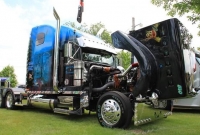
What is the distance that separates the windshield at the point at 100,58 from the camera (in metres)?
7.22

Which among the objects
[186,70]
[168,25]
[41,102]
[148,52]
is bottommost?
[41,102]

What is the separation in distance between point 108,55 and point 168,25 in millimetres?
3258

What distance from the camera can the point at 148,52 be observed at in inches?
211

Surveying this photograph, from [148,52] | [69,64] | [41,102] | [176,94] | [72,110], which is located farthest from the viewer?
[41,102]

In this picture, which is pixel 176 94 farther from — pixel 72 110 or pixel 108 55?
pixel 108 55

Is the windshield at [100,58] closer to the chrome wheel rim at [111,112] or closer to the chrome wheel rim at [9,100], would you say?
the chrome wheel rim at [111,112]

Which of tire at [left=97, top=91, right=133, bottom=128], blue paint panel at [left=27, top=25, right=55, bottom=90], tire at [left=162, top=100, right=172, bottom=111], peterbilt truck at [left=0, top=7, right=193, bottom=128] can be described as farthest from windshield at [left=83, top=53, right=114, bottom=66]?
tire at [left=162, top=100, right=172, bottom=111]

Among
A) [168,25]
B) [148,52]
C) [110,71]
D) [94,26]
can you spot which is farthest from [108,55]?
[94,26]

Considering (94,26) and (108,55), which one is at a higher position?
(94,26)

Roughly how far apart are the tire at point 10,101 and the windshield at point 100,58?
13.5 ft

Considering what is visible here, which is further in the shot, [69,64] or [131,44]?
[69,64]

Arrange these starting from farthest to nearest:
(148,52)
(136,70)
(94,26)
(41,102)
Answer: (94,26) < (41,102) < (136,70) < (148,52)

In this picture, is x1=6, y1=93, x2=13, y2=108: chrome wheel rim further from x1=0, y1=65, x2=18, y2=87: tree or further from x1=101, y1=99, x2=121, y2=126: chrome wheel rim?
x1=0, y1=65, x2=18, y2=87: tree

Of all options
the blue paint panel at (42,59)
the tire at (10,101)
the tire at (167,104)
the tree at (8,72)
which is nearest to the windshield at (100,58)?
the blue paint panel at (42,59)
